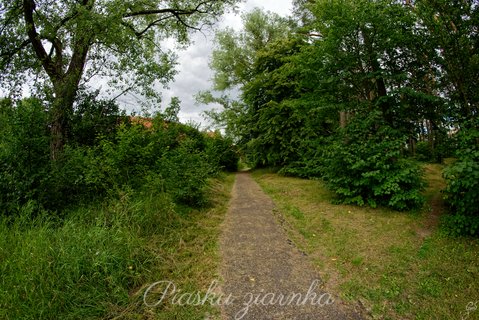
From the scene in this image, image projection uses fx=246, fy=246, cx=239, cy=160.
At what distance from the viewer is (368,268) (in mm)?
3736

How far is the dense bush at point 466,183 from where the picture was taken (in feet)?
13.3

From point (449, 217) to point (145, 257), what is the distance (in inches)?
223

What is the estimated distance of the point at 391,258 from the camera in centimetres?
398

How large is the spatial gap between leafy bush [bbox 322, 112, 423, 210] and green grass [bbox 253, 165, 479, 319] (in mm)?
390

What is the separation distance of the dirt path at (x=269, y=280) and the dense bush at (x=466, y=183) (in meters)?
2.95

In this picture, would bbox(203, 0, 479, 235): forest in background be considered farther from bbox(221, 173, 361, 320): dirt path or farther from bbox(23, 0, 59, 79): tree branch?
bbox(23, 0, 59, 79): tree branch

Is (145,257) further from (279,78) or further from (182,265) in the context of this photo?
(279,78)

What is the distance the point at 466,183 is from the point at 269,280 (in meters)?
3.61

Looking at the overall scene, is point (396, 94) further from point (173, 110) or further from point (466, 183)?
point (173, 110)

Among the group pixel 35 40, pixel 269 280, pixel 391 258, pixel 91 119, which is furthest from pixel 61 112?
pixel 391 258

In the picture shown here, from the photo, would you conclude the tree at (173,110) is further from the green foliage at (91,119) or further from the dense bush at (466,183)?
the dense bush at (466,183)

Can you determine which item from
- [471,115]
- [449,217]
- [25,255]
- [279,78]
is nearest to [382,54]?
[471,115]

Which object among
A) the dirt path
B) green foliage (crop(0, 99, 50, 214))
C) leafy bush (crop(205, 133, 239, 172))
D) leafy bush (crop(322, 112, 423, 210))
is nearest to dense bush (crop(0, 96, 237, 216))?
green foliage (crop(0, 99, 50, 214))

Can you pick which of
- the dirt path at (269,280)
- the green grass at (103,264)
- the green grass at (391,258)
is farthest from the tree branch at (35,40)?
the green grass at (391,258)
